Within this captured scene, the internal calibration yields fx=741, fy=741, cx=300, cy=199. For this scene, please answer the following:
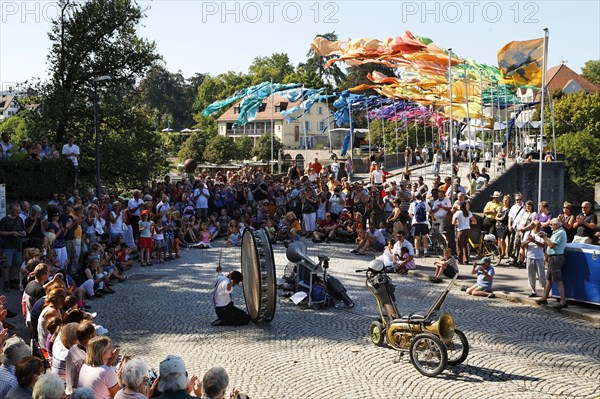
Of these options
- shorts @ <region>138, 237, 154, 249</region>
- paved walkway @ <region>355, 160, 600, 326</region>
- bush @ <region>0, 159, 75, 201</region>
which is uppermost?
bush @ <region>0, 159, 75, 201</region>

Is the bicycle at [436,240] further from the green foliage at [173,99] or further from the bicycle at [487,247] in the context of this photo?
the green foliage at [173,99]

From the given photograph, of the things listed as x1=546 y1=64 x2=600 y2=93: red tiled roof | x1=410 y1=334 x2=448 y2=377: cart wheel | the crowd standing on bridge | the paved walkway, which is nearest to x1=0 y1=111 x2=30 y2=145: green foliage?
the crowd standing on bridge

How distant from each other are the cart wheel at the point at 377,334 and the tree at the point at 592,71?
107 metres

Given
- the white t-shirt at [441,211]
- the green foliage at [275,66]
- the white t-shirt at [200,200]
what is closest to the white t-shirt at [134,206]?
the white t-shirt at [200,200]

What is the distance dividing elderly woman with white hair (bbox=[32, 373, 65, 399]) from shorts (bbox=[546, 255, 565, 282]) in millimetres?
10035

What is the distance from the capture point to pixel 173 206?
71.1 feet

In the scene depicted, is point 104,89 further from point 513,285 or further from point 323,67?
point 323,67

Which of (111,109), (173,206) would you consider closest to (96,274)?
(173,206)

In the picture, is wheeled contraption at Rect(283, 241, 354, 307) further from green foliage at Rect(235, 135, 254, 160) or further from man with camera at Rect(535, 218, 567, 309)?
green foliage at Rect(235, 135, 254, 160)

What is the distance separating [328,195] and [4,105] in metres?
120

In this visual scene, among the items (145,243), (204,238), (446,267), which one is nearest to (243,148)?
(204,238)

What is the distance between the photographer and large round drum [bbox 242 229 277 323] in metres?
11.7

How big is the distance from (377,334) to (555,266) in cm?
424

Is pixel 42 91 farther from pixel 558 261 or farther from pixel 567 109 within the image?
pixel 567 109
